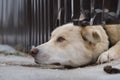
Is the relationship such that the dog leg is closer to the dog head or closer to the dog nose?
the dog head

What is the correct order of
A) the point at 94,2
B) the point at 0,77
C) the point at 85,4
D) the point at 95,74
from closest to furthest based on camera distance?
the point at 95,74 < the point at 0,77 < the point at 94,2 < the point at 85,4

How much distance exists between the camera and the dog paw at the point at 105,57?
3.81m

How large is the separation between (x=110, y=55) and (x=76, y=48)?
1.03ft

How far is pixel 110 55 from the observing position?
3871 millimetres

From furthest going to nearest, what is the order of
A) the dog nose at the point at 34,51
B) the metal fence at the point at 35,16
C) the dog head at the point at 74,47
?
1. the metal fence at the point at 35,16
2. the dog head at the point at 74,47
3. the dog nose at the point at 34,51

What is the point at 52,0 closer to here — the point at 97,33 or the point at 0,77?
the point at 97,33

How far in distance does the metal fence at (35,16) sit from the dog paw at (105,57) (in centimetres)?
30

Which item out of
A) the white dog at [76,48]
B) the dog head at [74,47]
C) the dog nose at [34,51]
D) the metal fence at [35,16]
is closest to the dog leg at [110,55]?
the white dog at [76,48]

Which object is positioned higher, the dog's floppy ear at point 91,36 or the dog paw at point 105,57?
the dog's floppy ear at point 91,36

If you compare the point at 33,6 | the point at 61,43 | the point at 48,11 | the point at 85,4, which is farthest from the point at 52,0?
the point at 61,43

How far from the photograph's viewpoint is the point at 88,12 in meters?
4.04

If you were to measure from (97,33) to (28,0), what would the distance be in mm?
3802

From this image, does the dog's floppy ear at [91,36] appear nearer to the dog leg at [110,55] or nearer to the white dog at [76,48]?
the white dog at [76,48]

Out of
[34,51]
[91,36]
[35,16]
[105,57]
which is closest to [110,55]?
[105,57]
